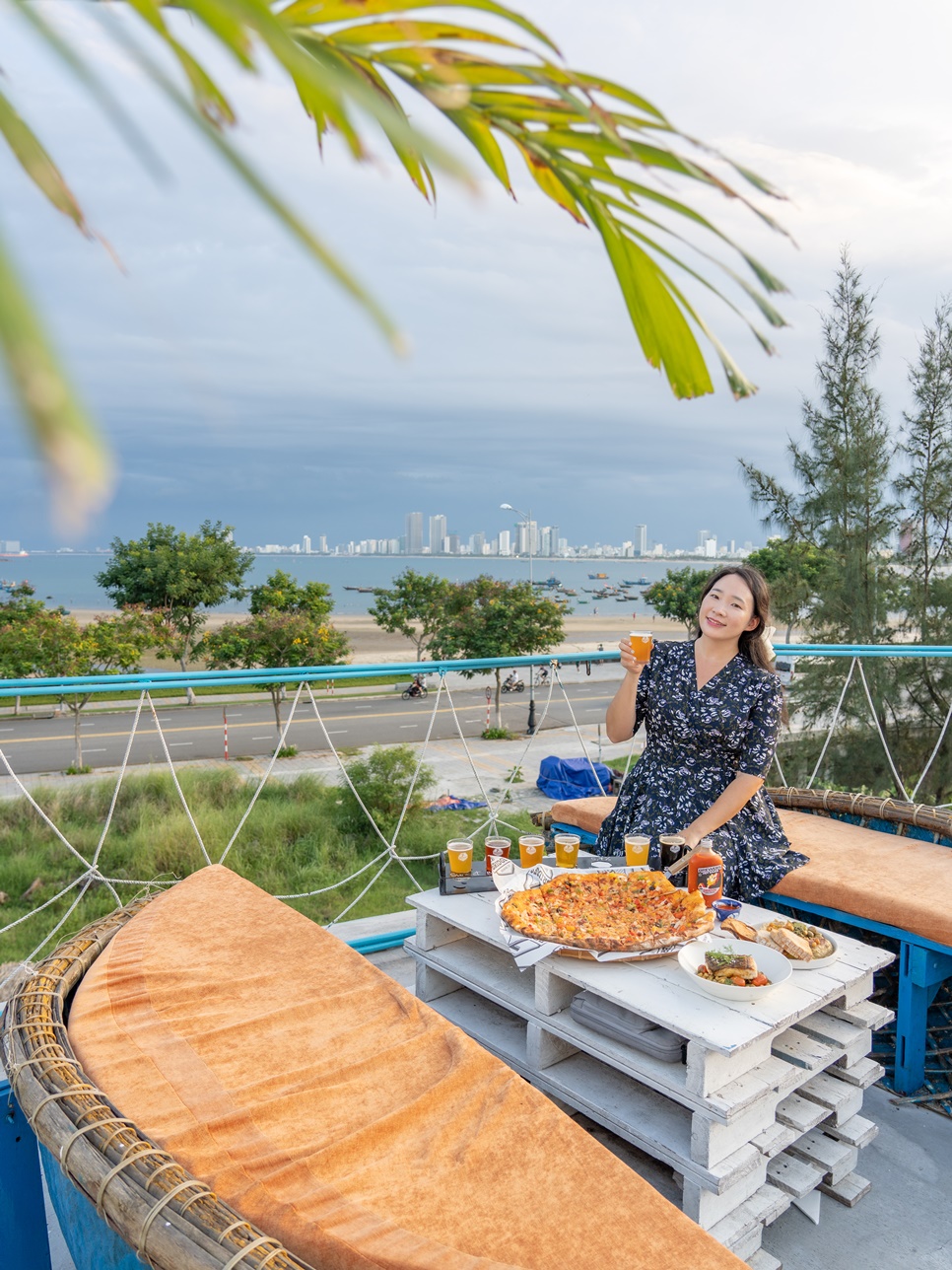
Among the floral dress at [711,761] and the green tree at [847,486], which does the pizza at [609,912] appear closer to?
the floral dress at [711,761]

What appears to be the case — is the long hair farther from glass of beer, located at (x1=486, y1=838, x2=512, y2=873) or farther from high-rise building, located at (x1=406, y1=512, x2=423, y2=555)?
high-rise building, located at (x1=406, y1=512, x2=423, y2=555)

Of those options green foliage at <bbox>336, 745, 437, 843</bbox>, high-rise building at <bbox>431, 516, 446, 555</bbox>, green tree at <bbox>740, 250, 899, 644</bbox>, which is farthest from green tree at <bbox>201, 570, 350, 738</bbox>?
high-rise building at <bbox>431, 516, 446, 555</bbox>

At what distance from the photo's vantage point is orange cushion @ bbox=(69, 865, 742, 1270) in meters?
1.22

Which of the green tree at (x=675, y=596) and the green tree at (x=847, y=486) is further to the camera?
the green tree at (x=675, y=596)

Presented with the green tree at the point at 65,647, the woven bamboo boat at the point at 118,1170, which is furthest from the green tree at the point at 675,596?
the woven bamboo boat at the point at 118,1170

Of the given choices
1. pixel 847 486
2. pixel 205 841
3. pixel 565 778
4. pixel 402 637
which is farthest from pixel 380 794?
pixel 402 637

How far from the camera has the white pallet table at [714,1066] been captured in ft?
5.73

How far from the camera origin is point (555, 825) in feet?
11.7

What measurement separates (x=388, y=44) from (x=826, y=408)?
13251mm

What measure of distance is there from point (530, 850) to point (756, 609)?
44.1 inches

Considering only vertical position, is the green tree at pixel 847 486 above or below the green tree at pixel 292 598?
above

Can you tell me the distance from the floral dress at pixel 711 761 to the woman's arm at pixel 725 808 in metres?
0.03

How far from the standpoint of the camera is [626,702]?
300cm

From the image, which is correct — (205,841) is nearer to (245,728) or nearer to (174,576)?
(245,728)
